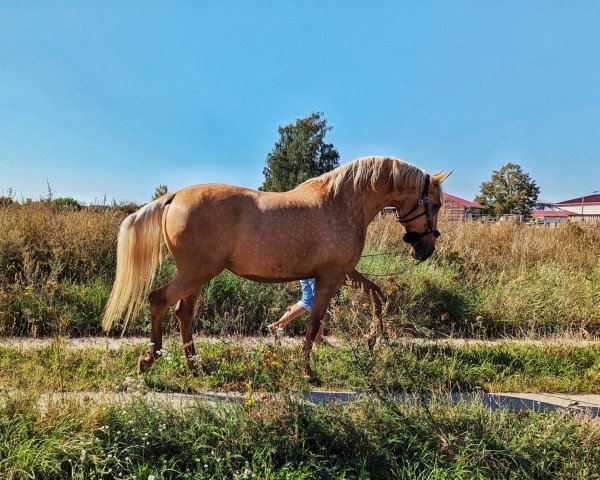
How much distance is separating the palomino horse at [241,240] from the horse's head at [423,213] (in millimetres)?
333

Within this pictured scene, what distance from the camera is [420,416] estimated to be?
3.22 metres

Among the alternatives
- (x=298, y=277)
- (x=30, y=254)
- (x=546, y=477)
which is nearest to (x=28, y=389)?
(x=298, y=277)

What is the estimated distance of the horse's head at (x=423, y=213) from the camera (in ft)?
15.7

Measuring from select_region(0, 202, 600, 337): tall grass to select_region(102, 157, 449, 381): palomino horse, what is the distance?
4.67 ft

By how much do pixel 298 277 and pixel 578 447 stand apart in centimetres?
260

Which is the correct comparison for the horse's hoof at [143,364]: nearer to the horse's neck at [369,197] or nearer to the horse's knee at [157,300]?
the horse's knee at [157,300]

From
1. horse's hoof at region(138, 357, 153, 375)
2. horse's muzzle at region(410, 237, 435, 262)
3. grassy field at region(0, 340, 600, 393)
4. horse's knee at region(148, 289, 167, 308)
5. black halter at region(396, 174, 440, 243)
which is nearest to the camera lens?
grassy field at region(0, 340, 600, 393)

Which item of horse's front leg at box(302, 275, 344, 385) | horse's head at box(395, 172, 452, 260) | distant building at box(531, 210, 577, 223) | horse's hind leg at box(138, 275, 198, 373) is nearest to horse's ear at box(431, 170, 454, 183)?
horse's head at box(395, 172, 452, 260)

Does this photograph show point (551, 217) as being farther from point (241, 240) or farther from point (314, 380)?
point (241, 240)

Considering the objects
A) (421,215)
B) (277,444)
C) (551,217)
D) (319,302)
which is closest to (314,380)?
(319,302)

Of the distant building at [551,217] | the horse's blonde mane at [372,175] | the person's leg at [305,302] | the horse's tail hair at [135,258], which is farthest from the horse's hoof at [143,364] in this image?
the distant building at [551,217]

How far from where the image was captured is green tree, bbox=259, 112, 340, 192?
4403 centimetres

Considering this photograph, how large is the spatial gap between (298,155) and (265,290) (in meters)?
38.2

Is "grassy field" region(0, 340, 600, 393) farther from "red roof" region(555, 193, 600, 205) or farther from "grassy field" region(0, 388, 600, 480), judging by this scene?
"red roof" region(555, 193, 600, 205)
